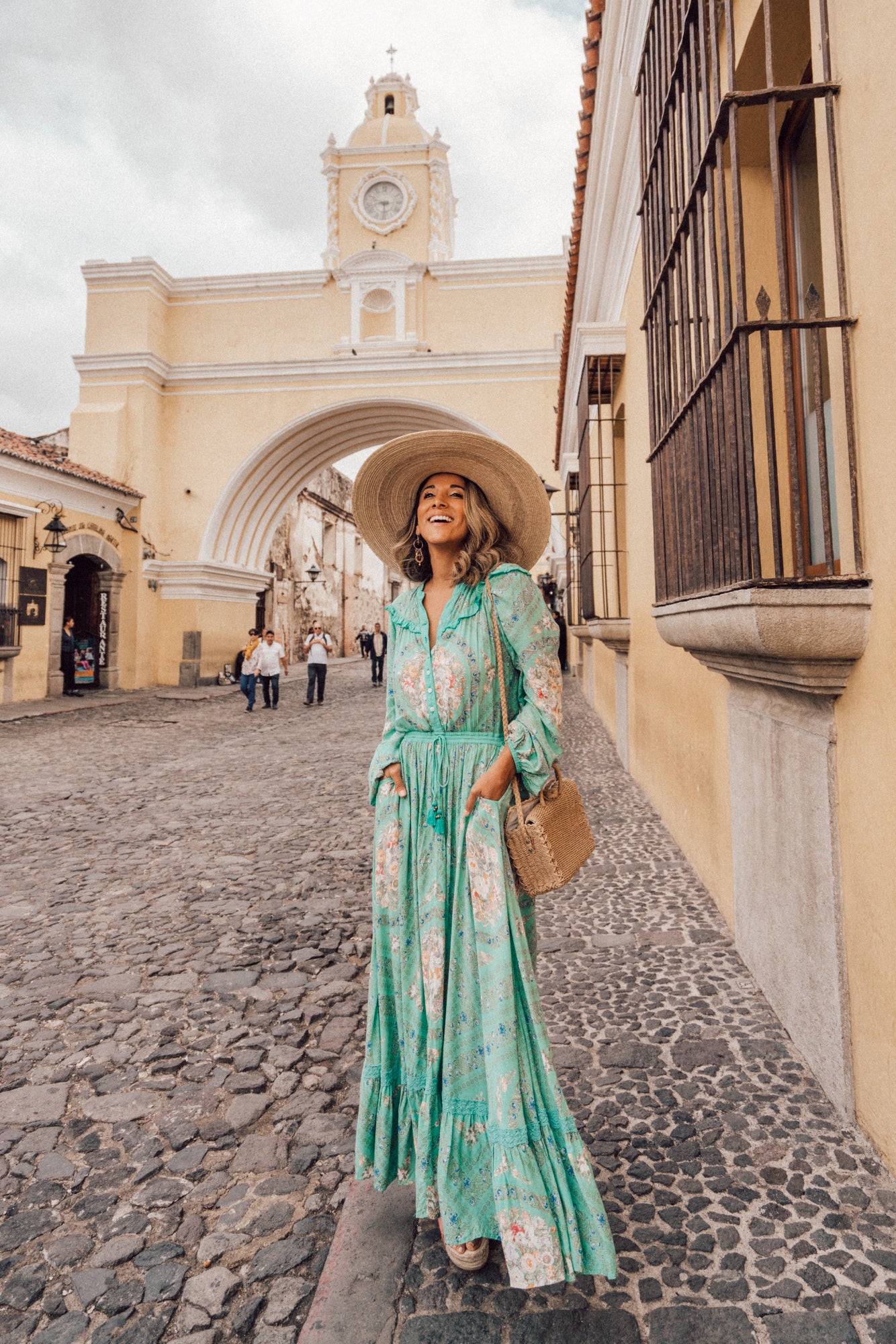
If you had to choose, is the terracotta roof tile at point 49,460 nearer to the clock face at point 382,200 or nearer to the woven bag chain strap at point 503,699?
the clock face at point 382,200

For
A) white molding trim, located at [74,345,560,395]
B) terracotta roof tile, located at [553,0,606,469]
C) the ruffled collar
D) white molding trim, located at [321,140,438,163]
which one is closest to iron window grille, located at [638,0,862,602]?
the ruffled collar

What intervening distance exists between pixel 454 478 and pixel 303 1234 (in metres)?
1.72

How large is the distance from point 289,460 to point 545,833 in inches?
734

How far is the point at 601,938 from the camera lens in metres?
3.11

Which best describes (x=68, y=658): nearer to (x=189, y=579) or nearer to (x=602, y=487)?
(x=189, y=579)

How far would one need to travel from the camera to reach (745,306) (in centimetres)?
193

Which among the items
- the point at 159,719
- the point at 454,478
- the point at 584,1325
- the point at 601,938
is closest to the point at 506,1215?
the point at 584,1325

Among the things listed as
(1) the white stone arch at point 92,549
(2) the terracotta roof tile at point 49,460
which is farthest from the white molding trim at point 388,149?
(1) the white stone arch at point 92,549

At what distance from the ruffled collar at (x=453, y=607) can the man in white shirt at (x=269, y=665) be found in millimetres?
11200

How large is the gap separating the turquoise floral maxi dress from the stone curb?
109 millimetres

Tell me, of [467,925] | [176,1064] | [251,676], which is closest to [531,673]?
[467,925]

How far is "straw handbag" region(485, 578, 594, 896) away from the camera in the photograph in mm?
1558

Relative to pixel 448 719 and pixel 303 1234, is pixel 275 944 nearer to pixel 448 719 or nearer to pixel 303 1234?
pixel 303 1234

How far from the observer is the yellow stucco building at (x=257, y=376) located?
17.1 meters
